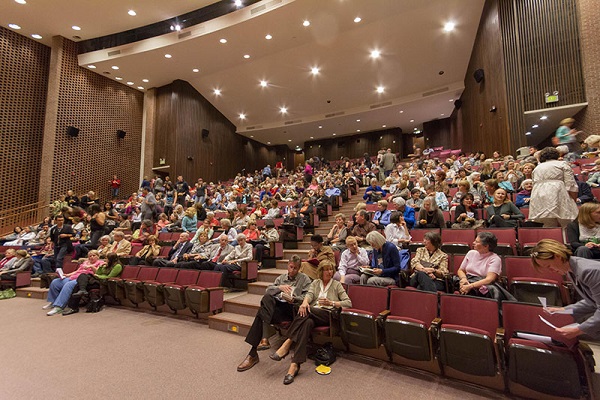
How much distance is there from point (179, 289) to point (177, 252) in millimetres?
1344

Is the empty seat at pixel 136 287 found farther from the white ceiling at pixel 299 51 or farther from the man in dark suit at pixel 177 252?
the white ceiling at pixel 299 51

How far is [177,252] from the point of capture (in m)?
4.77

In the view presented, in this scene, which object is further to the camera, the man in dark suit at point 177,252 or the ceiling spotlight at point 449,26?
the ceiling spotlight at point 449,26

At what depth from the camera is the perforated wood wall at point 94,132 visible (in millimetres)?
9484

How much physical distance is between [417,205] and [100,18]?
1056cm

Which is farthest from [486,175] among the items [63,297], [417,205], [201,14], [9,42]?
[9,42]

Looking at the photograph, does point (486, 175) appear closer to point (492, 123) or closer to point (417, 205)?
point (417, 205)

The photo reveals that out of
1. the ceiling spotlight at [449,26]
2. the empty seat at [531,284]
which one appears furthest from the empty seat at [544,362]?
the ceiling spotlight at [449,26]

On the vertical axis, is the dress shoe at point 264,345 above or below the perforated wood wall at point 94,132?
below

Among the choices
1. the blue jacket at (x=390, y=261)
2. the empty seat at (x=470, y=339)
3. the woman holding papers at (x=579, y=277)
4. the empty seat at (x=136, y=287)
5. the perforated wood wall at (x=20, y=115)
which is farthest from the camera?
the perforated wood wall at (x=20, y=115)

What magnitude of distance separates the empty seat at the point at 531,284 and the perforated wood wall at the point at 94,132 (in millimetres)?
11457

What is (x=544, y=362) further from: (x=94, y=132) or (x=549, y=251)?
(x=94, y=132)

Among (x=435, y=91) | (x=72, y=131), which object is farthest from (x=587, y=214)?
(x=72, y=131)

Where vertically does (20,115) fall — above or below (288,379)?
above
